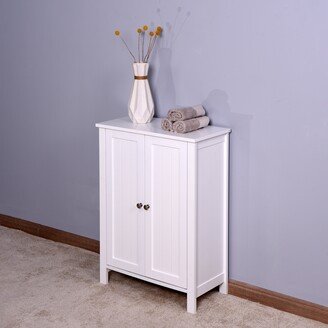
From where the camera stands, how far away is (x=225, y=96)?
3471mm

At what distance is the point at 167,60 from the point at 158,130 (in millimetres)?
388

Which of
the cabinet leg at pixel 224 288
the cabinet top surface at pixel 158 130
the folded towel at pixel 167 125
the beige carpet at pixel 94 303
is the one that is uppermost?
the folded towel at pixel 167 125

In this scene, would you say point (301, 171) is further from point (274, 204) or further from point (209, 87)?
point (209, 87)

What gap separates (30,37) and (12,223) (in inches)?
44.5

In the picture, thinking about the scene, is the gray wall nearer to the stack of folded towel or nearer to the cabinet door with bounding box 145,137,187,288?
the stack of folded towel

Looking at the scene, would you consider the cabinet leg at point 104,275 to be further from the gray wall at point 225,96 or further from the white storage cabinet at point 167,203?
the gray wall at point 225,96

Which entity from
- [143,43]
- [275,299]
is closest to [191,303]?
[275,299]

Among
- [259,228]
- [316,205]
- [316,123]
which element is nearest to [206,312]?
[259,228]

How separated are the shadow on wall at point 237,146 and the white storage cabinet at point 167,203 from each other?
0.13ft

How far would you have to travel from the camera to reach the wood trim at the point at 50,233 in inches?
166

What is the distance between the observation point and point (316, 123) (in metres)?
3.20

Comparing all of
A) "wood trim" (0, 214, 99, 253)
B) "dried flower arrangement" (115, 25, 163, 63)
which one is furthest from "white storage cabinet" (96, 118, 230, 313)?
"wood trim" (0, 214, 99, 253)

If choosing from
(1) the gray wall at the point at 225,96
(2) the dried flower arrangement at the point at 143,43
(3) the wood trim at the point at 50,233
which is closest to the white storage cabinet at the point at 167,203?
(1) the gray wall at the point at 225,96

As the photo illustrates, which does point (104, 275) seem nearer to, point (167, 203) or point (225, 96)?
point (167, 203)
